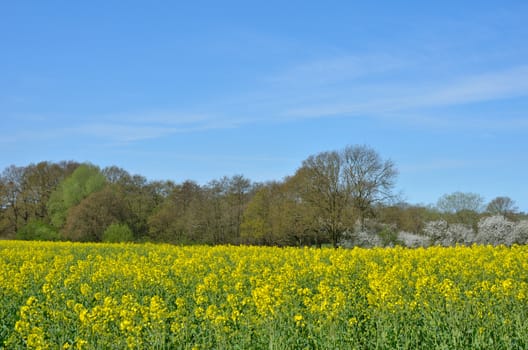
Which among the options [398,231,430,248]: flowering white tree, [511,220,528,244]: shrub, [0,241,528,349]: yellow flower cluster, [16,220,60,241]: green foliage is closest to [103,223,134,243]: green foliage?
[16,220,60,241]: green foliage

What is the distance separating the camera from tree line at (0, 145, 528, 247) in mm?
40219

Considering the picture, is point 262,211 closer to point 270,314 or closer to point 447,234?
point 447,234

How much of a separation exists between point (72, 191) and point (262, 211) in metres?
24.0

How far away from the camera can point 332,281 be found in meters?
11.3

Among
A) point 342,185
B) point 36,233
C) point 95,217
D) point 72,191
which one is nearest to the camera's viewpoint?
point 342,185

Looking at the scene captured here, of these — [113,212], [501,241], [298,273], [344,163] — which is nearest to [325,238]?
[344,163]

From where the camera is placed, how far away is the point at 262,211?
139 ft

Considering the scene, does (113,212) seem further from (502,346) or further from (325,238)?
(502,346)

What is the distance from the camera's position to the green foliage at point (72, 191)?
55881mm

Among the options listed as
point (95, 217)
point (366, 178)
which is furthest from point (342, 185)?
point (95, 217)

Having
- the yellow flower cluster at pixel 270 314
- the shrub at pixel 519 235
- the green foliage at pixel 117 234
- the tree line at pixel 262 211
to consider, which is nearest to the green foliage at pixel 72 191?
the tree line at pixel 262 211

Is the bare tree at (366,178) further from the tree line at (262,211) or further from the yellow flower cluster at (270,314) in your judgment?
the yellow flower cluster at (270,314)

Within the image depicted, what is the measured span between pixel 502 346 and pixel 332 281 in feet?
14.8

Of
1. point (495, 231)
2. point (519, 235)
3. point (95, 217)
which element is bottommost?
point (519, 235)
